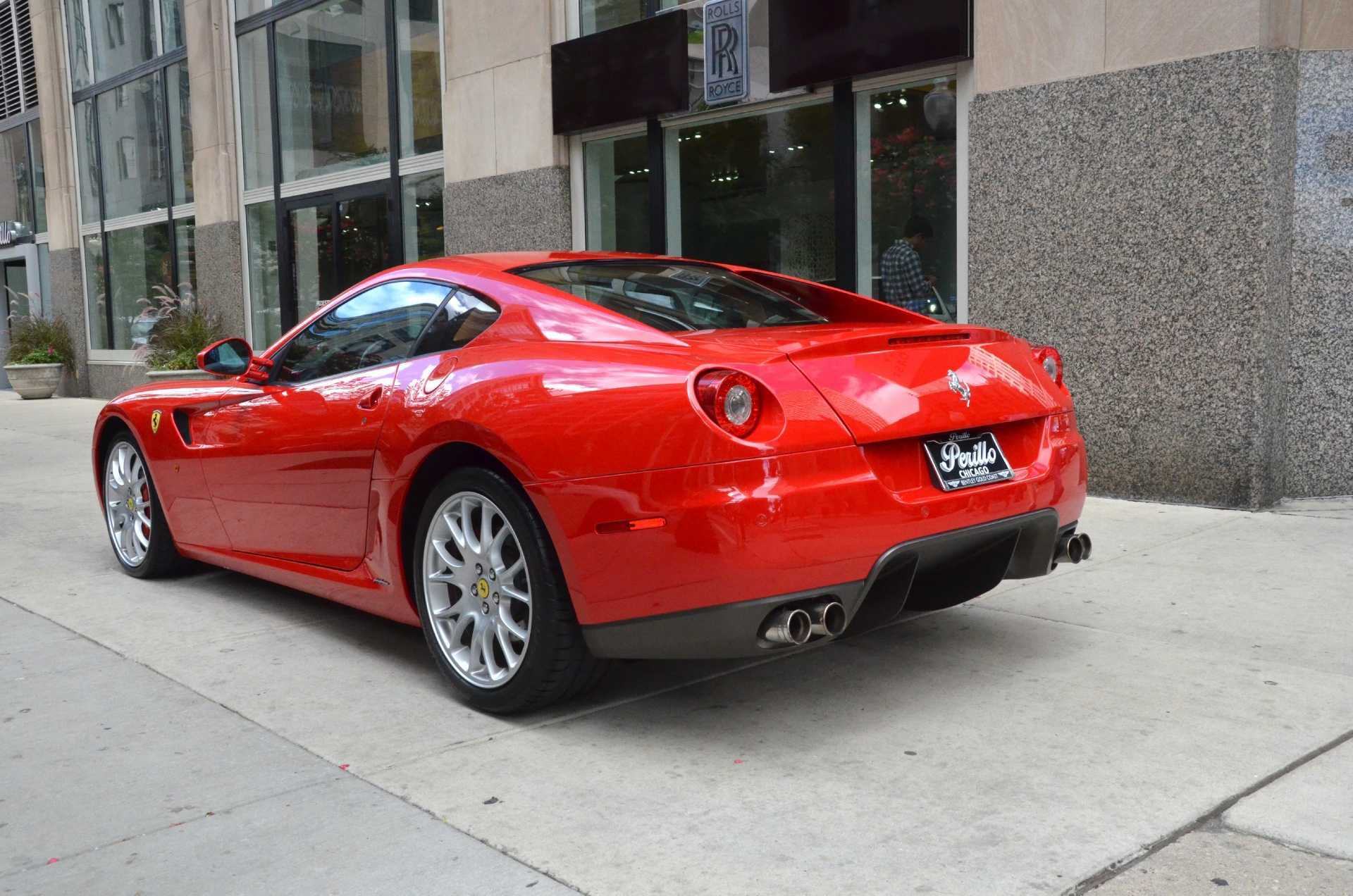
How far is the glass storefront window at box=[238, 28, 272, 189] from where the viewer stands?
15.7 metres

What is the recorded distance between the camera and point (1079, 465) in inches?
159

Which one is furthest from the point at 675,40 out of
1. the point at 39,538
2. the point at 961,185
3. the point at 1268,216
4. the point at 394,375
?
the point at 394,375

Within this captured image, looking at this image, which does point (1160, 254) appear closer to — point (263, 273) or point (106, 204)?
point (263, 273)

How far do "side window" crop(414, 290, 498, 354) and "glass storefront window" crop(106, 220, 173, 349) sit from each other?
1455 cm

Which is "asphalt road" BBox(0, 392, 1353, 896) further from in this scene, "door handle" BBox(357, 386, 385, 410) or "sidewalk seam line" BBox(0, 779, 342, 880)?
"door handle" BBox(357, 386, 385, 410)

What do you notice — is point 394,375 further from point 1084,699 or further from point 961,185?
point 961,185

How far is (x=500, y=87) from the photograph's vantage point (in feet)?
38.4

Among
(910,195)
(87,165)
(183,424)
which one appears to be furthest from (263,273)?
(183,424)

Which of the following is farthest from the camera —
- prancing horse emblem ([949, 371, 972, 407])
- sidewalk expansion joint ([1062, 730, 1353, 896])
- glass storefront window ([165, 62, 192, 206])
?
glass storefront window ([165, 62, 192, 206])

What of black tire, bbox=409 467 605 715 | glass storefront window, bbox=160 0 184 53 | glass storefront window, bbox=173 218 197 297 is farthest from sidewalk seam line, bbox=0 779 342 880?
glass storefront window, bbox=160 0 184 53

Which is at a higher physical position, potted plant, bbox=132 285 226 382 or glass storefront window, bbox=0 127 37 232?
glass storefront window, bbox=0 127 37 232

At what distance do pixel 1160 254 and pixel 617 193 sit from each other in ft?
16.8

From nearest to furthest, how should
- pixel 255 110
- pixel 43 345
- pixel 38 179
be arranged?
pixel 255 110 < pixel 43 345 < pixel 38 179

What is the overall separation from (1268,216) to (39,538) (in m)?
6.74
